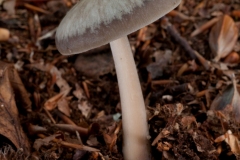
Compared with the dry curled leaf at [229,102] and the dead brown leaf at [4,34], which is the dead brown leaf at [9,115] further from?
the dry curled leaf at [229,102]

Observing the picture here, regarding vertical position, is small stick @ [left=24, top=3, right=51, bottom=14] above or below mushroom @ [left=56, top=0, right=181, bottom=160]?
above

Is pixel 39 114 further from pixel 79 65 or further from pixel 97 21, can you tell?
pixel 97 21

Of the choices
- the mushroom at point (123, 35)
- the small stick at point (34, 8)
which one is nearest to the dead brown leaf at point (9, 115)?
the mushroom at point (123, 35)

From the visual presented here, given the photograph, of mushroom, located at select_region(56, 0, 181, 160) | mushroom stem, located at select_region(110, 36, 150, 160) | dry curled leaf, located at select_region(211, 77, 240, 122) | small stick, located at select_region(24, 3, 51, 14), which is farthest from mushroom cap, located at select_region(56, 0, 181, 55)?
small stick, located at select_region(24, 3, 51, 14)

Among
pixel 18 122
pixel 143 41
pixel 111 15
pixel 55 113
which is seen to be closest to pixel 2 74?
pixel 18 122

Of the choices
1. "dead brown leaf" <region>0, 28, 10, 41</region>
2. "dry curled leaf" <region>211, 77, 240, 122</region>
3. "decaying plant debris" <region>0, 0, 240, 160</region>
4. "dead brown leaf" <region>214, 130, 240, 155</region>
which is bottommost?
"dead brown leaf" <region>214, 130, 240, 155</region>

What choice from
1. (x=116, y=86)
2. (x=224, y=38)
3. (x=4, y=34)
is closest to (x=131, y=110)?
(x=116, y=86)

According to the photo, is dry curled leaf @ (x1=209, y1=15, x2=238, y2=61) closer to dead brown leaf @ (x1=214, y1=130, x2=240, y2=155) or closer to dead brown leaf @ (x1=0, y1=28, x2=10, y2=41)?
dead brown leaf @ (x1=214, y1=130, x2=240, y2=155)
